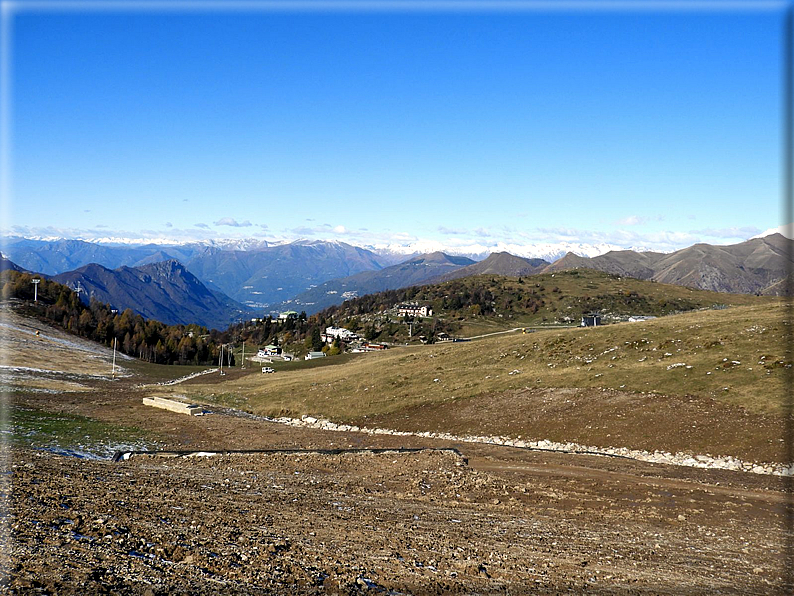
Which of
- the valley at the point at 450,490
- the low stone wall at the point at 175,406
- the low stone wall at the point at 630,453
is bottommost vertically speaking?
the low stone wall at the point at 175,406

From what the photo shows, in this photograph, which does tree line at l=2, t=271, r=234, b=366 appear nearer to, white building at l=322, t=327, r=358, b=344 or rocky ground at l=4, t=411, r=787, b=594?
white building at l=322, t=327, r=358, b=344

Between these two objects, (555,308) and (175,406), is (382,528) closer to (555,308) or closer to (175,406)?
(175,406)

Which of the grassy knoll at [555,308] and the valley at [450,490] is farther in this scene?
the grassy knoll at [555,308]

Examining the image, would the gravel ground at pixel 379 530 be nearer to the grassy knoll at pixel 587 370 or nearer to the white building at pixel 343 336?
the grassy knoll at pixel 587 370

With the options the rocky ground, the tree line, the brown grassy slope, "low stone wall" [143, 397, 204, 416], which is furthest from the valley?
the tree line

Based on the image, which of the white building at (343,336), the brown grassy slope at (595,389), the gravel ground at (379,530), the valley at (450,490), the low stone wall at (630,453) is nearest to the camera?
the gravel ground at (379,530)

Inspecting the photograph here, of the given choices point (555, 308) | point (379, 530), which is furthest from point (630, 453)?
point (555, 308)

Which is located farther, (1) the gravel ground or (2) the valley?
(2) the valley

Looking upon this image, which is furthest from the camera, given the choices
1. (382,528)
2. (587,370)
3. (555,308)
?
(555,308)

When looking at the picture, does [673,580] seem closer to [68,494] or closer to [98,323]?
[68,494]

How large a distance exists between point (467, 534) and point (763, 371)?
30952 mm

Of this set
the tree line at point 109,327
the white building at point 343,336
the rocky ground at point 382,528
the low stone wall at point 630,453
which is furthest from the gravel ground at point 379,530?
the white building at point 343,336

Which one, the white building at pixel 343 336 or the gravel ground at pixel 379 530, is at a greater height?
the gravel ground at pixel 379 530

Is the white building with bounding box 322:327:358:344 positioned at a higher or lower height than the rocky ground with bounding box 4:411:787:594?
lower
